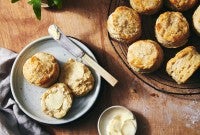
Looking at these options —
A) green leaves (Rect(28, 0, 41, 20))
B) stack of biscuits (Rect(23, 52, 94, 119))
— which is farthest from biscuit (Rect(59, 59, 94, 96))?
green leaves (Rect(28, 0, 41, 20))

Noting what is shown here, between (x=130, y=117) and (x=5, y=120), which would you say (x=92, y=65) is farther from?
(x=5, y=120)

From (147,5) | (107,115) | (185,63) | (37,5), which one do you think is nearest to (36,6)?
(37,5)

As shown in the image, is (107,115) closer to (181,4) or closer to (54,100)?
(54,100)

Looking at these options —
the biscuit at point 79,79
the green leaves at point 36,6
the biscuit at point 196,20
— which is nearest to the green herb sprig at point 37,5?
the green leaves at point 36,6

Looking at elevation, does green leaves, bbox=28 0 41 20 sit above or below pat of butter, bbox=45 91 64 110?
above

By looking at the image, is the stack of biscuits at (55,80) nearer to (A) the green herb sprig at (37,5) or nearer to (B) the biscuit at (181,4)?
(A) the green herb sprig at (37,5)

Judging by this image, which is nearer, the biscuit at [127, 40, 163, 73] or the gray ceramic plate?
the biscuit at [127, 40, 163, 73]

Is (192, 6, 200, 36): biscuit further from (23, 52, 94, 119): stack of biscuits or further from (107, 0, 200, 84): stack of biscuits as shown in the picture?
(23, 52, 94, 119): stack of biscuits
